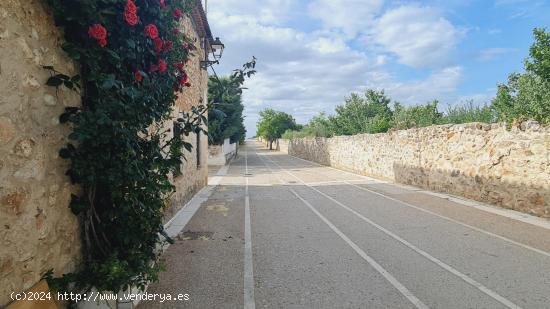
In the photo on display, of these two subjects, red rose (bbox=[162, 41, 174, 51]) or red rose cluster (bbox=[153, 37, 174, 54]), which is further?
red rose (bbox=[162, 41, 174, 51])

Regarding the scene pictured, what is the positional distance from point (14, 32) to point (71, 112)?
0.72 m

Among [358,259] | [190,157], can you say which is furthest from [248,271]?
[190,157]

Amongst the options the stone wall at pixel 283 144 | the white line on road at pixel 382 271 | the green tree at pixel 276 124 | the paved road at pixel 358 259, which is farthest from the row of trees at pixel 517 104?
the green tree at pixel 276 124

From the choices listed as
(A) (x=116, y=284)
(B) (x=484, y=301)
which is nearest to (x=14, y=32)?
(A) (x=116, y=284)

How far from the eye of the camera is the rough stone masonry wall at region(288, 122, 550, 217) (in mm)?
8523

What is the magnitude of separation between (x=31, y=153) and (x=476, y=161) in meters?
11.1

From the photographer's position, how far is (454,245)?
606cm

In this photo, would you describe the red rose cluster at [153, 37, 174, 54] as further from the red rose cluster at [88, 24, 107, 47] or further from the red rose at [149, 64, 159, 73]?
the red rose cluster at [88, 24, 107, 47]

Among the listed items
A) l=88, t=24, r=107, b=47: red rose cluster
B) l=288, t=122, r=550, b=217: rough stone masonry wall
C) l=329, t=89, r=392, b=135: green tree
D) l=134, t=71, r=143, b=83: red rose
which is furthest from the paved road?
l=329, t=89, r=392, b=135: green tree

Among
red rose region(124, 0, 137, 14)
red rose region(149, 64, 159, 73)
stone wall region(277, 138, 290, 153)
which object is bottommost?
Result: stone wall region(277, 138, 290, 153)

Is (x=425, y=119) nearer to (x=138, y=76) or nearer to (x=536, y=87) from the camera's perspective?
(x=536, y=87)

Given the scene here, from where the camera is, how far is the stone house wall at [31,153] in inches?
99.0

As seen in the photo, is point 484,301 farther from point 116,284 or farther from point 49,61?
point 49,61

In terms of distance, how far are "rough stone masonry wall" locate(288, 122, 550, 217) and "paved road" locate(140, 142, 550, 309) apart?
3.70 ft
